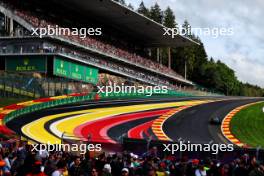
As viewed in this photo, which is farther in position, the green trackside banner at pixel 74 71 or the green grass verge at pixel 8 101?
the green trackside banner at pixel 74 71

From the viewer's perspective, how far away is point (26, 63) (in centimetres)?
4956

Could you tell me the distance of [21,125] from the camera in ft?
94.7

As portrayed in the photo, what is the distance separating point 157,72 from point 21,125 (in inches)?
1910

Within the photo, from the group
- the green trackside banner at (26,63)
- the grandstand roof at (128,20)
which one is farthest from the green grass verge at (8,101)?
the grandstand roof at (128,20)

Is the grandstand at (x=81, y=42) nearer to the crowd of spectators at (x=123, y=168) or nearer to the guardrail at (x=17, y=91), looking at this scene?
the guardrail at (x=17, y=91)

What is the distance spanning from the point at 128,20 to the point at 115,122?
35530 mm

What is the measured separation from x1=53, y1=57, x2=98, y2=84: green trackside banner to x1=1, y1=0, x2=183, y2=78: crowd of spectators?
128 inches

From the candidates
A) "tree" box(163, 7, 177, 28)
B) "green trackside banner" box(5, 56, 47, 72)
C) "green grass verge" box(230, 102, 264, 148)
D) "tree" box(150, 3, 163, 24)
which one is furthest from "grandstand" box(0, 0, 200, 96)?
"tree" box(150, 3, 163, 24)

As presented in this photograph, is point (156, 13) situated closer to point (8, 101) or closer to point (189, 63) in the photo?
point (189, 63)

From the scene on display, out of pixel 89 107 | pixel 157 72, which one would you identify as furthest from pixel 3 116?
pixel 157 72

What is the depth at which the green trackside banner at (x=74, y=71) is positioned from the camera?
4991 centimetres

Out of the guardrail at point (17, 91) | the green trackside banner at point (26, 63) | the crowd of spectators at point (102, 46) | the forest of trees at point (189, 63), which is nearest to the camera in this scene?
the guardrail at point (17, 91)

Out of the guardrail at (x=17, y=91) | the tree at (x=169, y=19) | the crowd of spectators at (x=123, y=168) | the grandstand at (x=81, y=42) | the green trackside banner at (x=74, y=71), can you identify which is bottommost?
the crowd of spectators at (x=123, y=168)

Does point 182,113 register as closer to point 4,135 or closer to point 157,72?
point 4,135
